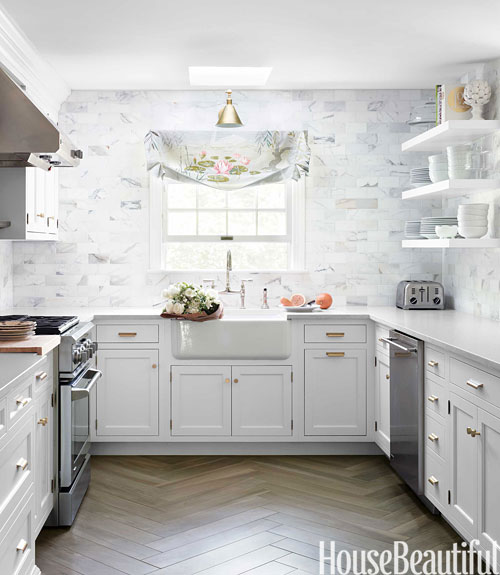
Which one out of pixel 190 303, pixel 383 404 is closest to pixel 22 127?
pixel 190 303

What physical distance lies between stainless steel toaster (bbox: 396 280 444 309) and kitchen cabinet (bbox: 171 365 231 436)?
4.76 ft

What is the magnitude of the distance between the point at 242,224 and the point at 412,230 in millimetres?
1316

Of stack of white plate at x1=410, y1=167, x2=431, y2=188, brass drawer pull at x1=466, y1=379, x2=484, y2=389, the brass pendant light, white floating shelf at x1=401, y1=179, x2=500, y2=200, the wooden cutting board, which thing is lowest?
brass drawer pull at x1=466, y1=379, x2=484, y2=389

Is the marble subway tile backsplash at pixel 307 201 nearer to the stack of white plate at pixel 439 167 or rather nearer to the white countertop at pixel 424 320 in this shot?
the white countertop at pixel 424 320

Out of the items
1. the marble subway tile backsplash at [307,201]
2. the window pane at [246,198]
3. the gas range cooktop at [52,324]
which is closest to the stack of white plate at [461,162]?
the marble subway tile backsplash at [307,201]

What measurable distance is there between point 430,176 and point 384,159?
2.70ft

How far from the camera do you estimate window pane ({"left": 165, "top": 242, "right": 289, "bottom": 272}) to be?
16.5ft

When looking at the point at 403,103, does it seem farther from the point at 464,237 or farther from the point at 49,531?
the point at 49,531

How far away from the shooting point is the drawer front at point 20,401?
230 cm

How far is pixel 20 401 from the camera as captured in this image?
2439 millimetres

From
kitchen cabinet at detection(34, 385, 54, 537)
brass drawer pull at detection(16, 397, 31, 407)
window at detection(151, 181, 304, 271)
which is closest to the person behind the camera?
brass drawer pull at detection(16, 397, 31, 407)

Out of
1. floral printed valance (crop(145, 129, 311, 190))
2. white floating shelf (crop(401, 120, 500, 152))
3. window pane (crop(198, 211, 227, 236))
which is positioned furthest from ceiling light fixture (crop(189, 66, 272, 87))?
white floating shelf (crop(401, 120, 500, 152))

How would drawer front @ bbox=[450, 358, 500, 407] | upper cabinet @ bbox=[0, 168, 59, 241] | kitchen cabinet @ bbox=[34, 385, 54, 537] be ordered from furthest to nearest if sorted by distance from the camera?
1. upper cabinet @ bbox=[0, 168, 59, 241]
2. kitchen cabinet @ bbox=[34, 385, 54, 537]
3. drawer front @ bbox=[450, 358, 500, 407]

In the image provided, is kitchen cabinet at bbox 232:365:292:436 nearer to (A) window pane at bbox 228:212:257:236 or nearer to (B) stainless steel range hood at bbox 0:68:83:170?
(A) window pane at bbox 228:212:257:236
